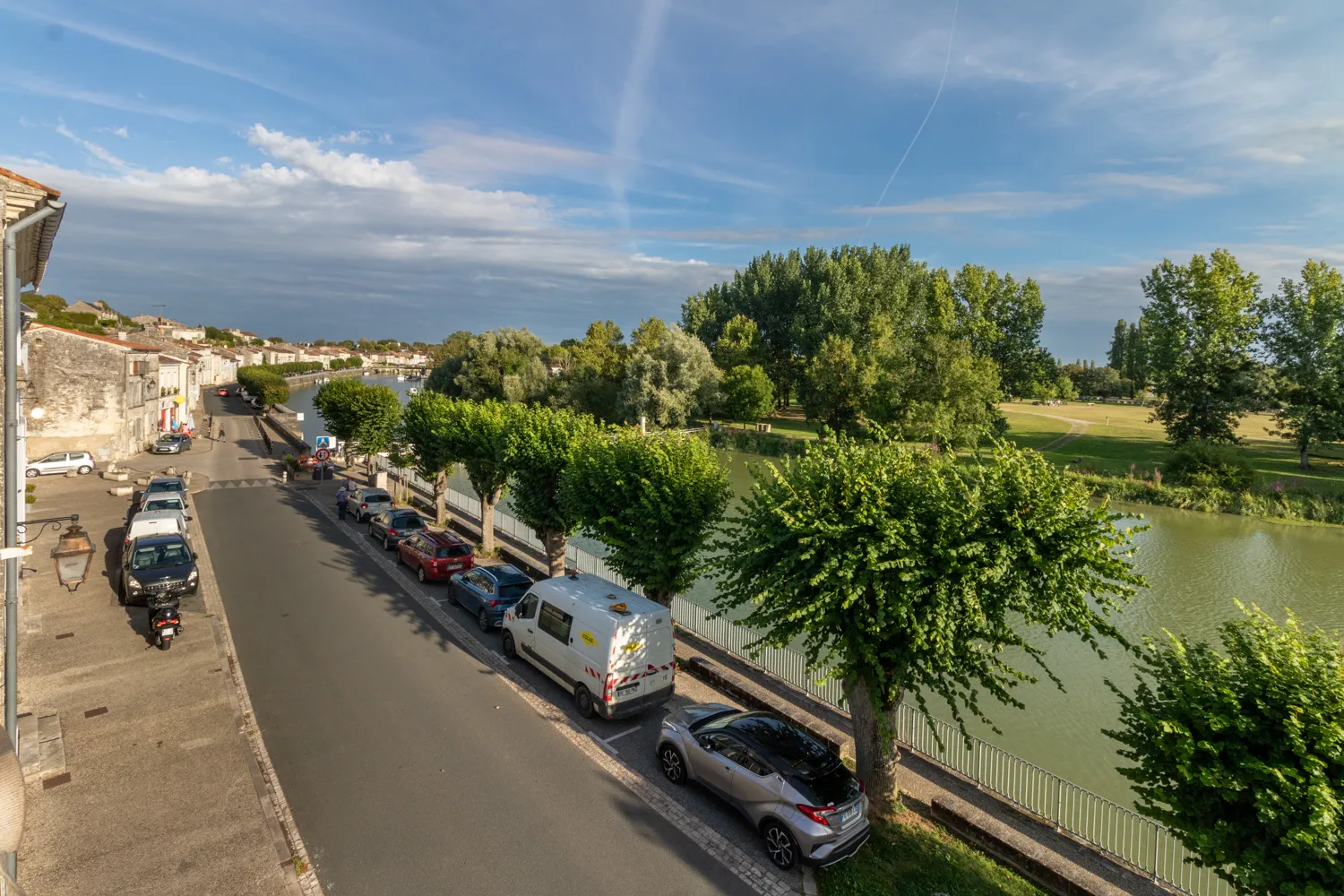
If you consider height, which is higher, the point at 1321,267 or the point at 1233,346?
the point at 1321,267

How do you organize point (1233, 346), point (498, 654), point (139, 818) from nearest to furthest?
point (139, 818) → point (498, 654) → point (1233, 346)

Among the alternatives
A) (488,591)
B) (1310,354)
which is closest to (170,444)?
(488,591)

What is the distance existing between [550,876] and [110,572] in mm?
17124

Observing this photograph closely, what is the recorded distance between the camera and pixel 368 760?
10023 millimetres

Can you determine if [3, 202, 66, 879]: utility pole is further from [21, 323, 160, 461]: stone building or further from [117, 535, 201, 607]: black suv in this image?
[21, 323, 160, 461]: stone building

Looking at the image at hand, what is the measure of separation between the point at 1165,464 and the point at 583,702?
42.6m

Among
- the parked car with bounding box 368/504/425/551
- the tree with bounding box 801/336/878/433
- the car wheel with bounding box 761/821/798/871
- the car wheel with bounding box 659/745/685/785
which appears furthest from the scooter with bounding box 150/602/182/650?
the tree with bounding box 801/336/878/433

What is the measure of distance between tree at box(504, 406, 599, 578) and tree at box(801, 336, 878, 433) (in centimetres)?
3716

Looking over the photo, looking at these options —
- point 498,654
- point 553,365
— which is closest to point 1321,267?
point 498,654

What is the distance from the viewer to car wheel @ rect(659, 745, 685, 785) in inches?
384

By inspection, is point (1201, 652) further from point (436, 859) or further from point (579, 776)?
point (436, 859)

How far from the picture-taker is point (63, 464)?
31266 millimetres

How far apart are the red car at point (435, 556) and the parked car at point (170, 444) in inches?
1132

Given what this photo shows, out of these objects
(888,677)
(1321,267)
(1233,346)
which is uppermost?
(1321,267)
